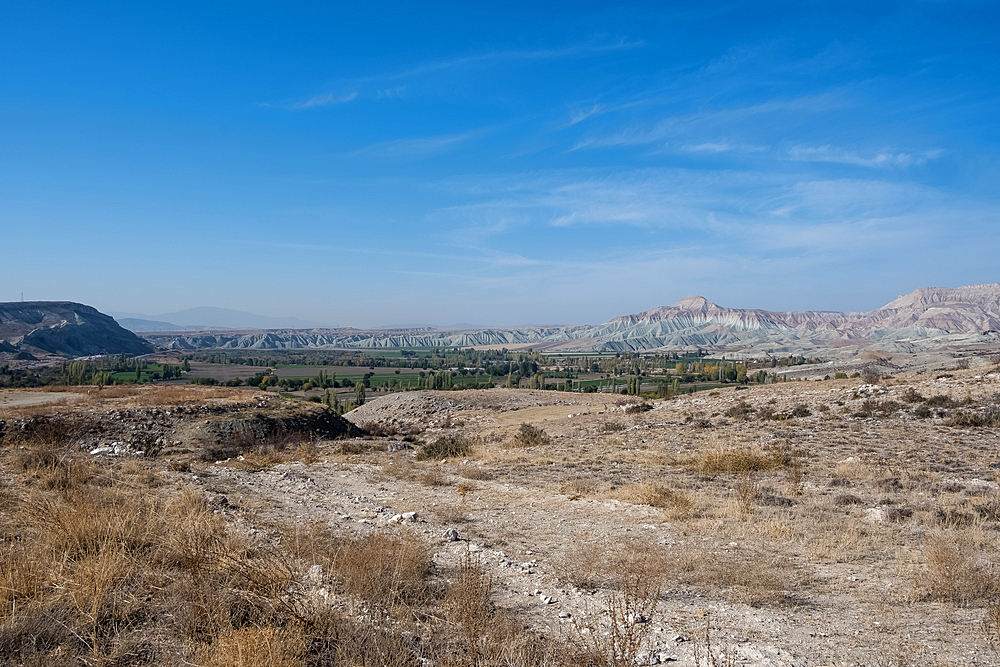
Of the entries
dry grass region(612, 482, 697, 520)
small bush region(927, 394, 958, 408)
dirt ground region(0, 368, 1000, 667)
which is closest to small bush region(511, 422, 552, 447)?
dirt ground region(0, 368, 1000, 667)

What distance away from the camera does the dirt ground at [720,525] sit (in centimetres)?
500

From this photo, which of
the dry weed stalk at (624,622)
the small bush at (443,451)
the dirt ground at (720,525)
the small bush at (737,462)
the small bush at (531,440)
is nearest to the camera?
the dry weed stalk at (624,622)

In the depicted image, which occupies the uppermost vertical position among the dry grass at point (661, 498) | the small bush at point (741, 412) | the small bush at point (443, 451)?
the dry grass at point (661, 498)

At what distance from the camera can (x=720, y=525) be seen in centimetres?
878

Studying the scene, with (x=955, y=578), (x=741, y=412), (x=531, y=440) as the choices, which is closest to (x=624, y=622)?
(x=955, y=578)

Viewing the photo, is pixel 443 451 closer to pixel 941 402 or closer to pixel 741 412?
pixel 741 412

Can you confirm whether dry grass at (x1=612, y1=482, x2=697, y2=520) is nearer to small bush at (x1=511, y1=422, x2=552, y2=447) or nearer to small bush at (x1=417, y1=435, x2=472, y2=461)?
small bush at (x1=417, y1=435, x2=472, y2=461)

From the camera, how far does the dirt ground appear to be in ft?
16.4

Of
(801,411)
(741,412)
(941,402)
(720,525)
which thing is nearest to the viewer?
(720,525)

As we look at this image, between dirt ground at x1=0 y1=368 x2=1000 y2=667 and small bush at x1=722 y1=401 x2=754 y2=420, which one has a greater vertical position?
dirt ground at x1=0 y1=368 x2=1000 y2=667

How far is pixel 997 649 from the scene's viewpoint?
4.52m

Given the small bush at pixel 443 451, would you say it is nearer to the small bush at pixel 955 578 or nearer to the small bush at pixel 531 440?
the small bush at pixel 531 440

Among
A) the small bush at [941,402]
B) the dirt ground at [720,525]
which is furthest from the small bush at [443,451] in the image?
the small bush at [941,402]

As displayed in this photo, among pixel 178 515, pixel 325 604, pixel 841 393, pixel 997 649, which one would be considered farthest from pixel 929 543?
pixel 841 393
